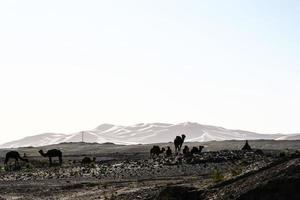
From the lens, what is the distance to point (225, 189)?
58.4ft

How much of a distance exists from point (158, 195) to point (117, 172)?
18388 millimetres

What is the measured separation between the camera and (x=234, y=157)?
4156 cm

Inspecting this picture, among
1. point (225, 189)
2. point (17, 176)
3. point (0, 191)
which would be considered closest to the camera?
point (225, 189)

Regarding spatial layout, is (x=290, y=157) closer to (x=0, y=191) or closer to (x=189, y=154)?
(x=0, y=191)

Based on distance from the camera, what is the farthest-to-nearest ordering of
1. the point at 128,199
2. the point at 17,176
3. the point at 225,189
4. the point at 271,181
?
the point at 17,176 < the point at 128,199 < the point at 225,189 < the point at 271,181

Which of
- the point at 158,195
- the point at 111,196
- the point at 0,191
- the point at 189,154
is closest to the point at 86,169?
the point at 189,154

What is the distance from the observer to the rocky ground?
56.9 feet

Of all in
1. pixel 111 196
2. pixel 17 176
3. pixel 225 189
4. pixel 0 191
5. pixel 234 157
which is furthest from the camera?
pixel 234 157

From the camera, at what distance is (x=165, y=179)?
30484mm

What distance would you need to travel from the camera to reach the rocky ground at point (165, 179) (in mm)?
17334

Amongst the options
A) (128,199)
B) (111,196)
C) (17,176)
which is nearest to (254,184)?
(128,199)

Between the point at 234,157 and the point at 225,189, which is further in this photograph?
the point at 234,157

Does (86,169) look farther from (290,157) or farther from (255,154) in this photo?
(290,157)

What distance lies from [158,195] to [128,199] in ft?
10.3
